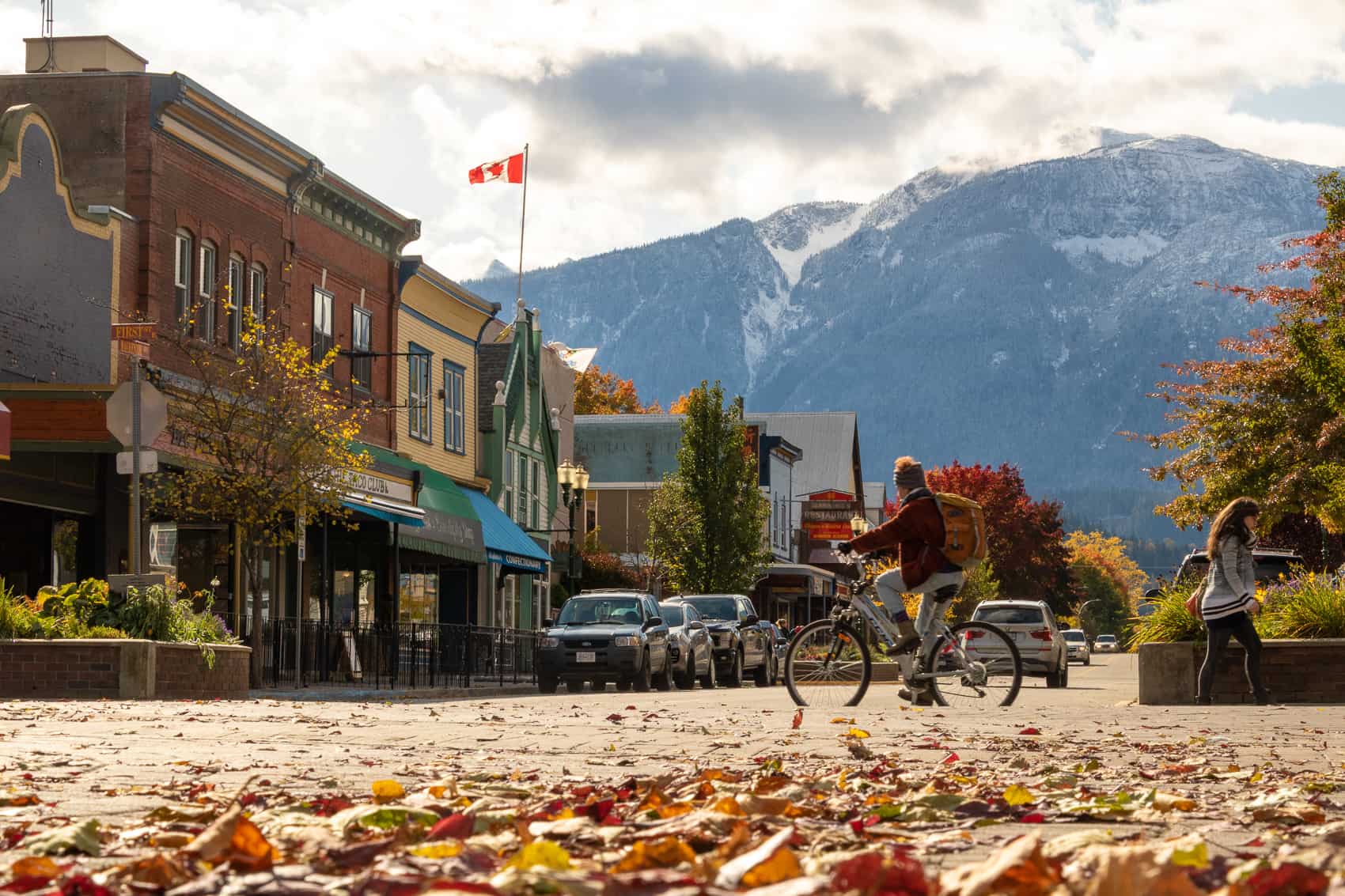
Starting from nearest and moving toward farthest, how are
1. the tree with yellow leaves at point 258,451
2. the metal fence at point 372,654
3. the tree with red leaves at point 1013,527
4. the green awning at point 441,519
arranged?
the tree with yellow leaves at point 258,451, the metal fence at point 372,654, the green awning at point 441,519, the tree with red leaves at point 1013,527

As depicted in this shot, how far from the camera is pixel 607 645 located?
2877cm

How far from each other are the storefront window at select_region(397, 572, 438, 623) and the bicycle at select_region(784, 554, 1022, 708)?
23.3 meters

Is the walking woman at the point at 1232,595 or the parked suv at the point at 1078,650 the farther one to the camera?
the parked suv at the point at 1078,650

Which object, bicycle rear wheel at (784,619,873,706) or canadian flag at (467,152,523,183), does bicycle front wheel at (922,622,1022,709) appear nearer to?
bicycle rear wheel at (784,619,873,706)

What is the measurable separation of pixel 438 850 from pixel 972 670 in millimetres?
11783

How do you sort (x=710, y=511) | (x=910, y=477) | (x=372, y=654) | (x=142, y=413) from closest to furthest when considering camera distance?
1. (x=910, y=477)
2. (x=142, y=413)
3. (x=372, y=654)
4. (x=710, y=511)

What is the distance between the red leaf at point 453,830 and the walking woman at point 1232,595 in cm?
1253

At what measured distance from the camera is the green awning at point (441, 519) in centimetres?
3435

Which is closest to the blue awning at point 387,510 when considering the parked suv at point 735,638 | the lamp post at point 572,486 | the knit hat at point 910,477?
the parked suv at point 735,638

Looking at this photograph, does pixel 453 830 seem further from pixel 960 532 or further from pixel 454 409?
pixel 454 409

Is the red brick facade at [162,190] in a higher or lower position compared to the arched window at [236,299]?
higher

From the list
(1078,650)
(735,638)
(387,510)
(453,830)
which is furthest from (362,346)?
(1078,650)

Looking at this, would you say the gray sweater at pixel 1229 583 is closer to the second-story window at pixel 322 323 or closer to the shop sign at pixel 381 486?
the shop sign at pixel 381 486

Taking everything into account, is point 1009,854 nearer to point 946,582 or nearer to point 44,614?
point 946,582
